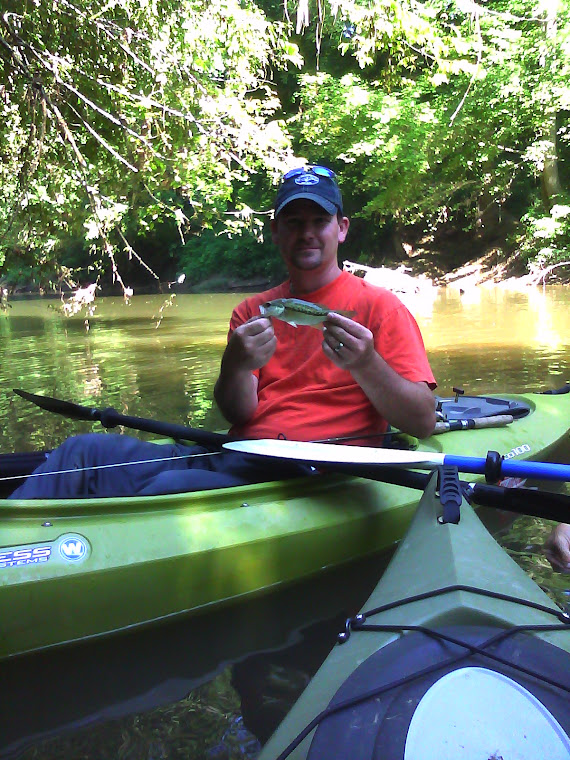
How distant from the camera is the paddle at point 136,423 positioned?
304 cm

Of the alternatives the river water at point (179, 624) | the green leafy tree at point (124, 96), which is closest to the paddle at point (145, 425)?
the river water at point (179, 624)

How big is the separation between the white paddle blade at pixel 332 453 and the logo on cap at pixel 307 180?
39.4 inches

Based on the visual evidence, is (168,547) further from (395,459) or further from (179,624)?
(395,459)

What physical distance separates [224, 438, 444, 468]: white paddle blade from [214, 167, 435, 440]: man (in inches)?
3.9

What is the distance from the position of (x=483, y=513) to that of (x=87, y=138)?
523 centimetres

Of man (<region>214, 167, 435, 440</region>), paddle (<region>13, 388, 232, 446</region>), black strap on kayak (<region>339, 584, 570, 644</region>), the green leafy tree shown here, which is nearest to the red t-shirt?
man (<region>214, 167, 435, 440</region>)

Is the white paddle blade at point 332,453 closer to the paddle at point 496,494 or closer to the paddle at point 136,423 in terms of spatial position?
the paddle at point 496,494

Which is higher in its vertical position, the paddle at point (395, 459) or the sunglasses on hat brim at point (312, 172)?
the sunglasses on hat brim at point (312, 172)

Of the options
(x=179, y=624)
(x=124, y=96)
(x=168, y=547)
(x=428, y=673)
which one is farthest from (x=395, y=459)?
(x=124, y=96)

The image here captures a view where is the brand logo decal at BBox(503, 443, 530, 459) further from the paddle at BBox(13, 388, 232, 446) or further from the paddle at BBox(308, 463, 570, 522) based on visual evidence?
the paddle at BBox(13, 388, 232, 446)

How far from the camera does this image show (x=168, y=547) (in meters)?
2.44

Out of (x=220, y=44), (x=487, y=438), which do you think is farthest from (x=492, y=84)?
(x=487, y=438)

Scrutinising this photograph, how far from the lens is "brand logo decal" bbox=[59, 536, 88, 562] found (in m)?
2.30

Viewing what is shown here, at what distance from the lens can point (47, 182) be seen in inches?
285
